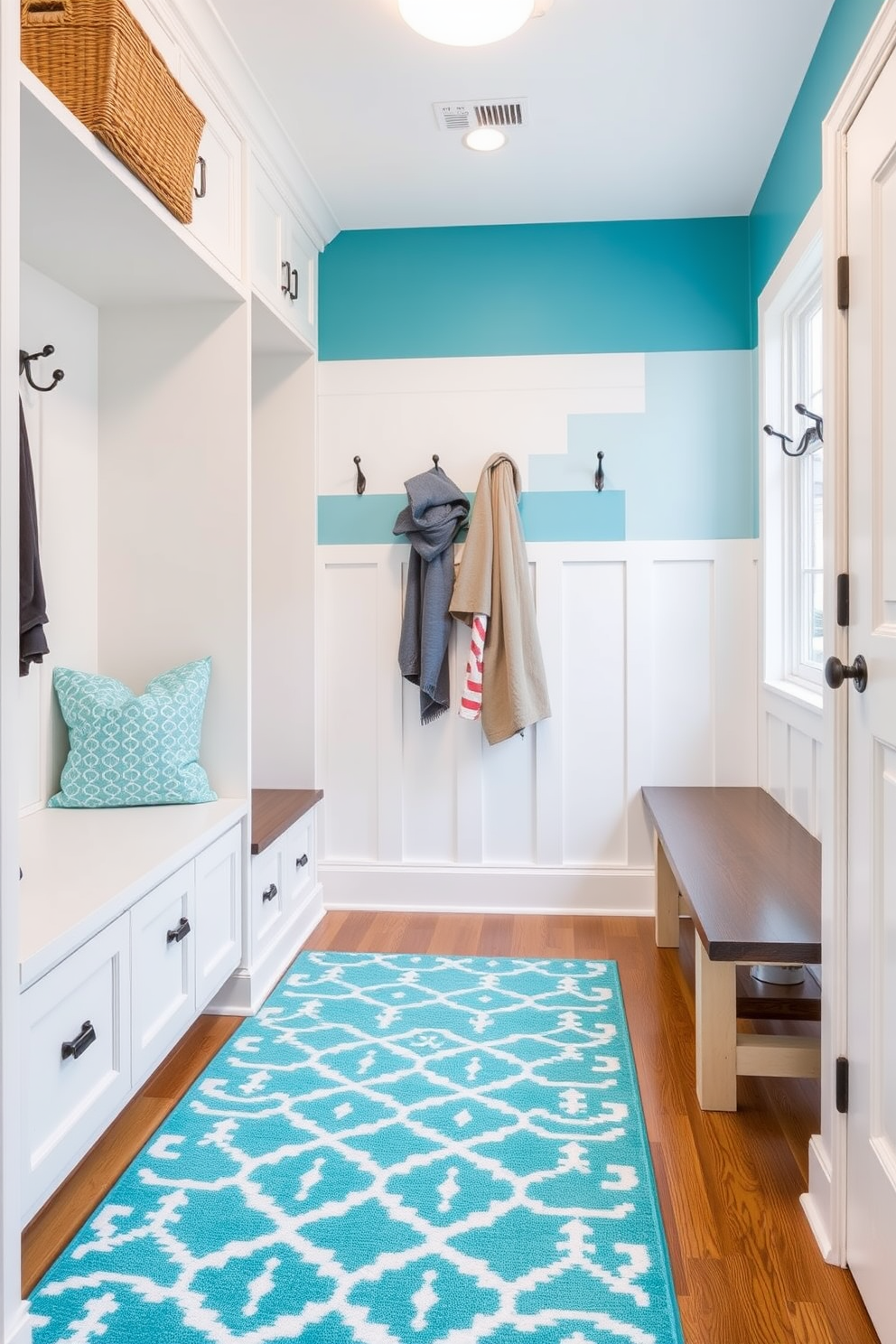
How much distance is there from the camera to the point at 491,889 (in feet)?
11.6

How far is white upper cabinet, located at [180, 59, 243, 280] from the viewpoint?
7.68 ft

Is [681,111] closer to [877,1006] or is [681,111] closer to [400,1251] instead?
[877,1006]

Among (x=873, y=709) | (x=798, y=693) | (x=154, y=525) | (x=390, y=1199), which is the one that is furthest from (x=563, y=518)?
(x=390, y=1199)

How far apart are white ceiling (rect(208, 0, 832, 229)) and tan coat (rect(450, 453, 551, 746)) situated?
3.01ft

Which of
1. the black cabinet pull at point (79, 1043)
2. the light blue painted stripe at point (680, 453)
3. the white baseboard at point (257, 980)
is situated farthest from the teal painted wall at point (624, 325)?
the black cabinet pull at point (79, 1043)

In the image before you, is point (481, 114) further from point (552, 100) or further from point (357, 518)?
point (357, 518)

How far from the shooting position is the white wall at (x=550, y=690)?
3467 millimetres

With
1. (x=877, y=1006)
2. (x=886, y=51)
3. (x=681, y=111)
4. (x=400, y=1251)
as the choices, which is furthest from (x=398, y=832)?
(x=886, y=51)

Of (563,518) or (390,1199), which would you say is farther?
(563,518)

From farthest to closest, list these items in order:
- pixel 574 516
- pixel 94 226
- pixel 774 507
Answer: pixel 574 516, pixel 774 507, pixel 94 226

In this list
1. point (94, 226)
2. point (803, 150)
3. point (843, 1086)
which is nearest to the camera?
point (843, 1086)

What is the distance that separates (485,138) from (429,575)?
4.50 feet

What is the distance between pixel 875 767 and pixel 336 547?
2.42 metres

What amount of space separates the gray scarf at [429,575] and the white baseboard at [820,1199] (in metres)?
1.99
